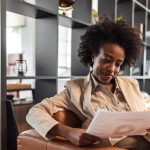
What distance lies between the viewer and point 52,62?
176cm

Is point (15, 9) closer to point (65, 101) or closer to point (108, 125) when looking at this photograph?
point (65, 101)

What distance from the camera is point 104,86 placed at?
1.28 metres

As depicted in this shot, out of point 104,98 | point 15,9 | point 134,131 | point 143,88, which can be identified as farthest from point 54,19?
point 143,88

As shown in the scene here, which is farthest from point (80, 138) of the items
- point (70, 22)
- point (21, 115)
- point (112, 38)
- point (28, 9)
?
point (70, 22)

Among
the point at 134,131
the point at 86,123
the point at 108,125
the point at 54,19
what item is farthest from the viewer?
the point at 54,19

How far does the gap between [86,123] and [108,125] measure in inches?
13.4

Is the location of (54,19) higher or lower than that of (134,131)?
higher

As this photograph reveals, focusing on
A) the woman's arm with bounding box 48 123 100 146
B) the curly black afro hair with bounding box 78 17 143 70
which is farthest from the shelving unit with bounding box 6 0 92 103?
the woman's arm with bounding box 48 123 100 146

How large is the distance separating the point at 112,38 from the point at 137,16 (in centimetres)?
201

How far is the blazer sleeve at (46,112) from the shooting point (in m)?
1.04

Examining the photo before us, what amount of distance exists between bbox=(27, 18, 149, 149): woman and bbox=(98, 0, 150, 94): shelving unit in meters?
1.13

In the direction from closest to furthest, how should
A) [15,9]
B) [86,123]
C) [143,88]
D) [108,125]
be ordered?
[108,125] < [86,123] < [15,9] < [143,88]

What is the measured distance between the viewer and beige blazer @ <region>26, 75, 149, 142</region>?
1081 mm

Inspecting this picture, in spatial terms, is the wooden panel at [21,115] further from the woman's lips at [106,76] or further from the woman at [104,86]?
the woman's lips at [106,76]
